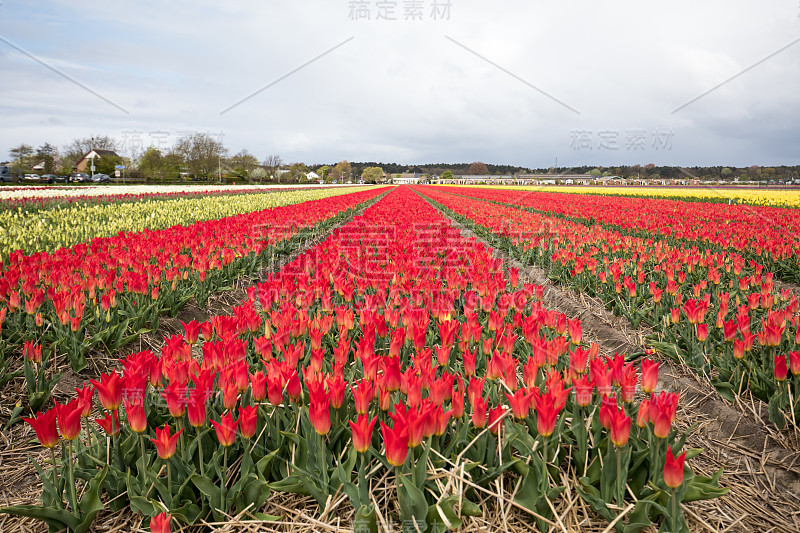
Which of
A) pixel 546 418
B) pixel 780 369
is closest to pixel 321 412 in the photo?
pixel 546 418

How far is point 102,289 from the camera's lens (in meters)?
4.46

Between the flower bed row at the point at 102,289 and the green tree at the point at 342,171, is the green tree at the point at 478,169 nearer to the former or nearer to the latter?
the green tree at the point at 342,171

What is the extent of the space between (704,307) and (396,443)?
2961 millimetres

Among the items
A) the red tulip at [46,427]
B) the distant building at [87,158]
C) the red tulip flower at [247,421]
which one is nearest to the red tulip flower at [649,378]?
the red tulip flower at [247,421]

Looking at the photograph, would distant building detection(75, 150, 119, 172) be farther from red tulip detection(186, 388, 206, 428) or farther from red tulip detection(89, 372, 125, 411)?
red tulip detection(186, 388, 206, 428)

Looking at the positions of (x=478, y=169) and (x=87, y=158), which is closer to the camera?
(x=87, y=158)

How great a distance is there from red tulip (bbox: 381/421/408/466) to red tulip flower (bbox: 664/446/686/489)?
919mm

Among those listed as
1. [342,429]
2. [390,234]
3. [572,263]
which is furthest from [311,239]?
[342,429]

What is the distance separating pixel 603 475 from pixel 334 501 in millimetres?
1127

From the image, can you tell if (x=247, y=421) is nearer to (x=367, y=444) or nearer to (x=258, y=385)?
(x=258, y=385)

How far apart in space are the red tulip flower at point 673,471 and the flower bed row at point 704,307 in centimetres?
158

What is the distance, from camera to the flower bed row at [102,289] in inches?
139

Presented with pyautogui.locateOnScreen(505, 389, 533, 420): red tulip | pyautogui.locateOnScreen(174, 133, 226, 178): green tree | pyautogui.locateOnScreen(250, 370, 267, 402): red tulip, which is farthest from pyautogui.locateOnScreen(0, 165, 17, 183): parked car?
pyautogui.locateOnScreen(505, 389, 533, 420): red tulip

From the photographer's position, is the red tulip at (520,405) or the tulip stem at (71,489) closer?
the tulip stem at (71,489)
